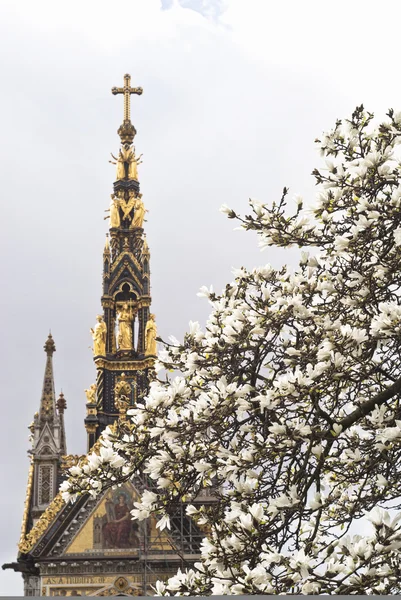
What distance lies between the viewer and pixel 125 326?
4369cm

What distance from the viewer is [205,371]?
8.30 meters

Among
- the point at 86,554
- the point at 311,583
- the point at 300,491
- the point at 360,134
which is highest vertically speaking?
the point at 86,554

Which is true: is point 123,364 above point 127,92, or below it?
below

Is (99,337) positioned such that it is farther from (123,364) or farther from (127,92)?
(127,92)

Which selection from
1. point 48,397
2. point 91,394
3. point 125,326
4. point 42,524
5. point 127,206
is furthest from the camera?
point 127,206

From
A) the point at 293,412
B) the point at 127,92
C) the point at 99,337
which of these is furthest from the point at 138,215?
the point at 293,412

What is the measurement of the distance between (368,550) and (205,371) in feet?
7.73

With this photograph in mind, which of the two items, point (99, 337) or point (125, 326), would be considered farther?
point (125, 326)

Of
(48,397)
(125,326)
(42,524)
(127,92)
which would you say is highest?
(127,92)

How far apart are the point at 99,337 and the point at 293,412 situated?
35982 millimetres

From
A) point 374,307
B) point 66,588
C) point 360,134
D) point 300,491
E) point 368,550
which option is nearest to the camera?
point 368,550

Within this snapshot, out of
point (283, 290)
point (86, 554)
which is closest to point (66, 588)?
point (86, 554)

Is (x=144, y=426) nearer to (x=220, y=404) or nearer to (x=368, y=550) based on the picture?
(x=220, y=404)

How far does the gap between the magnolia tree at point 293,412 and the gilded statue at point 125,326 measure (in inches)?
1349
